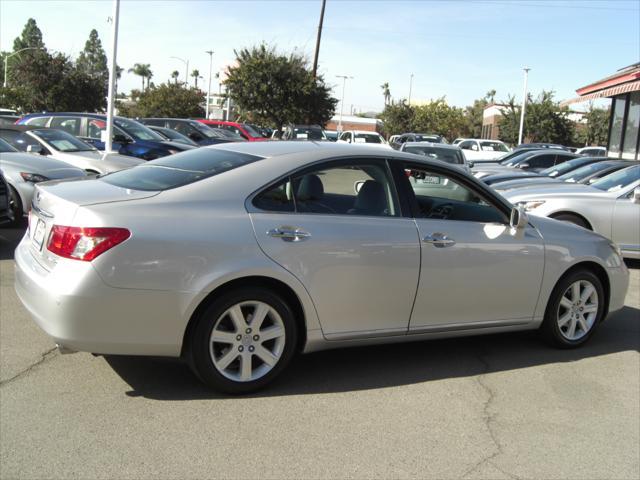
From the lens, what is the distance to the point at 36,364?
4.65m

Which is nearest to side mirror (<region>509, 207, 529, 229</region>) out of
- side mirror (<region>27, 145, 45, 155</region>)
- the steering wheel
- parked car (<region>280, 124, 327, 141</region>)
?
the steering wheel

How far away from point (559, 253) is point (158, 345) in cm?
319

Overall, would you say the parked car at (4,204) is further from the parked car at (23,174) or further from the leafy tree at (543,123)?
the leafy tree at (543,123)

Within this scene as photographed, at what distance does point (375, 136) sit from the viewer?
29.9 m

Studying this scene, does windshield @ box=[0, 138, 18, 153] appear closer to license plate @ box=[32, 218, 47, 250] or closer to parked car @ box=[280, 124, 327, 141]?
license plate @ box=[32, 218, 47, 250]

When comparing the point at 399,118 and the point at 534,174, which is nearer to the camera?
the point at 534,174

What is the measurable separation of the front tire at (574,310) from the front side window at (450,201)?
0.83 metres

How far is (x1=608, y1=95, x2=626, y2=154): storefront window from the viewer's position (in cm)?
2267

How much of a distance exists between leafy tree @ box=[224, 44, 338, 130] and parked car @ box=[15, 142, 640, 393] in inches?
1227

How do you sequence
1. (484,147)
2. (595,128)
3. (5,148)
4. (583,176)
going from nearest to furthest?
(5,148)
(583,176)
(484,147)
(595,128)

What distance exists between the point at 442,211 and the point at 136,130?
506 inches

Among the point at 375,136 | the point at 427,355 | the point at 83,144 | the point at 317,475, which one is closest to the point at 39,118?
the point at 83,144

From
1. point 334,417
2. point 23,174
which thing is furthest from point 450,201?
point 23,174

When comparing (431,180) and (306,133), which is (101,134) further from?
(306,133)
